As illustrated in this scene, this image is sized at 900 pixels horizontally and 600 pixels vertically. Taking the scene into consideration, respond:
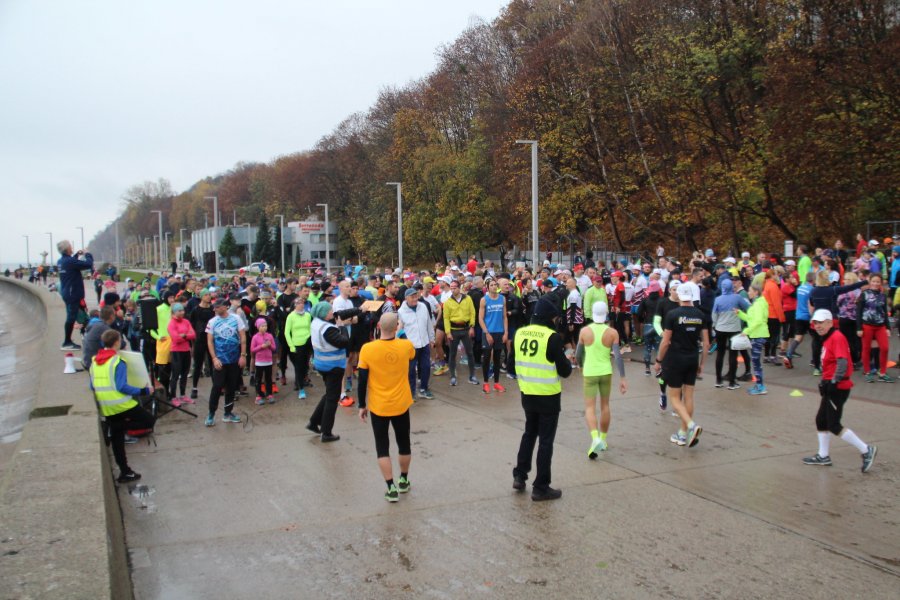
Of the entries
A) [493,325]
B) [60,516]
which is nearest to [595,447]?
[493,325]

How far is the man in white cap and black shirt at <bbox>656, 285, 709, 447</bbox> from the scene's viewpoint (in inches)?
348

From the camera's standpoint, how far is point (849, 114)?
23.7 m

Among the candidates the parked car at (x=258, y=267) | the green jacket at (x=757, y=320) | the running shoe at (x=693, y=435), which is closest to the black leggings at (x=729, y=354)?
the green jacket at (x=757, y=320)

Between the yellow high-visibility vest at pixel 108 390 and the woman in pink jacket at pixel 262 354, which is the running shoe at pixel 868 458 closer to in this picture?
the yellow high-visibility vest at pixel 108 390

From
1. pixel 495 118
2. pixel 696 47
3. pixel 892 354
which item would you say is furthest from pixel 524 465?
pixel 495 118

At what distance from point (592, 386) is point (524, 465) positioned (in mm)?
1714

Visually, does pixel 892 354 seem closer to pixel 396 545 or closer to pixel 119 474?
pixel 396 545

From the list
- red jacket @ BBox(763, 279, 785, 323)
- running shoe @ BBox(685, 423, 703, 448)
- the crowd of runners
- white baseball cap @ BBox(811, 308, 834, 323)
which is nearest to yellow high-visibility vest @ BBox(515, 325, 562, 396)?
the crowd of runners

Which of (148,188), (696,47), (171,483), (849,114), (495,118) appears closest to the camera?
(171,483)

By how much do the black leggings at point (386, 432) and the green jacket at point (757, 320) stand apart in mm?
6991

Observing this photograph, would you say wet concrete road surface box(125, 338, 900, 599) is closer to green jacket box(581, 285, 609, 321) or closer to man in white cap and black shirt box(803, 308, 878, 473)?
man in white cap and black shirt box(803, 308, 878, 473)

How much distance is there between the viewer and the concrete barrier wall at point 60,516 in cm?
385

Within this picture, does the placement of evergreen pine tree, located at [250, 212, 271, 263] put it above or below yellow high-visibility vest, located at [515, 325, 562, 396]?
→ above

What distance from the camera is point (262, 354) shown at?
12.2 m
